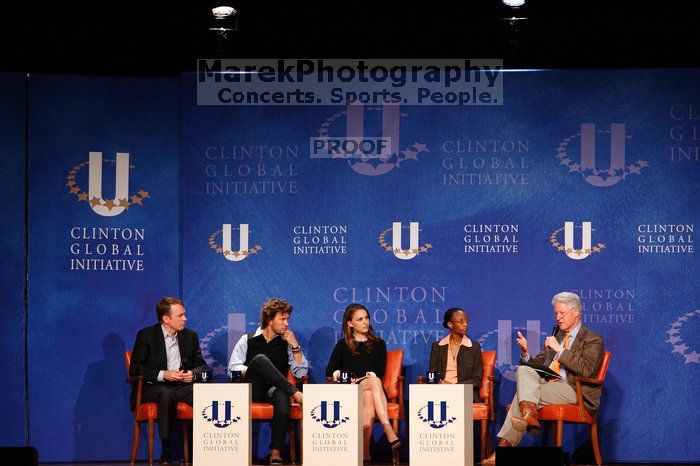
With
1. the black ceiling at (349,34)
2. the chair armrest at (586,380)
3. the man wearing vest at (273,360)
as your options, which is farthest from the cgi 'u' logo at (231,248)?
the chair armrest at (586,380)

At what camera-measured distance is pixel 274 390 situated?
712 centimetres

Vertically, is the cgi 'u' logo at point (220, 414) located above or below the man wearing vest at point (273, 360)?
below

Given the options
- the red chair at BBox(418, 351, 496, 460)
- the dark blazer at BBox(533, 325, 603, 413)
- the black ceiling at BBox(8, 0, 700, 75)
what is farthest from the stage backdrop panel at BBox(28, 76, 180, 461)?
the dark blazer at BBox(533, 325, 603, 413)

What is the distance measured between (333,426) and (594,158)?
3210 millimetres

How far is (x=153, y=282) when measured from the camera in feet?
25.9

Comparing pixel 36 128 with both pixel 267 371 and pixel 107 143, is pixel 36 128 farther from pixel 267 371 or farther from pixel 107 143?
pixel 267 371

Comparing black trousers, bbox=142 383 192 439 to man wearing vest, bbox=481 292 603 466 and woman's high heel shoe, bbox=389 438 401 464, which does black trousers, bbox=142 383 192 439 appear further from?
man wearing vest, bbox=481 292 603 466

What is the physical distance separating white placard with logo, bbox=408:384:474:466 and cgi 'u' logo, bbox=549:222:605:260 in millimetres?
2038

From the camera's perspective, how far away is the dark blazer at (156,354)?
721cm

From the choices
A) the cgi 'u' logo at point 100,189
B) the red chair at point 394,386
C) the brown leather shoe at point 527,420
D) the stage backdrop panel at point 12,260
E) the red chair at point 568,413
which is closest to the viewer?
the brown leather shoe at point 527,420

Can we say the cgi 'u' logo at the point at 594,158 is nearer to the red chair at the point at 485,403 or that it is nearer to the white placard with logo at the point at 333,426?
the red chair at the point at 485,403

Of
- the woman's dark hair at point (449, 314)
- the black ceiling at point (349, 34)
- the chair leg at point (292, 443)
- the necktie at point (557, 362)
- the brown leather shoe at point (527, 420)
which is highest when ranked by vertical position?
the black ceiling at point (349, 34)

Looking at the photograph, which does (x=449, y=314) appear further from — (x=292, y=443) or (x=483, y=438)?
(x=292, y=443)

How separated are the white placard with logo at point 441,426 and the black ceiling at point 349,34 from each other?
9.86 ft
